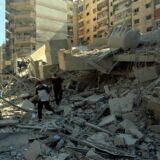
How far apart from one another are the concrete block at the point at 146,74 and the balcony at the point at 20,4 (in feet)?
199

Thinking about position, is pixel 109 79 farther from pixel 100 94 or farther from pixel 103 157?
pixel 103 157

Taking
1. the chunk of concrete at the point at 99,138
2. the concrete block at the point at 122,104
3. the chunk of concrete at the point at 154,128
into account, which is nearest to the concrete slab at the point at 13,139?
the chunk of concrete at the point at 99,138

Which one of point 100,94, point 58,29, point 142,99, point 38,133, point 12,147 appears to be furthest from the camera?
point 58,29

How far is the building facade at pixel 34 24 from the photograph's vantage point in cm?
7119

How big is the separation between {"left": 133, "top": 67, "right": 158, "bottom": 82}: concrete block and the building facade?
179ft

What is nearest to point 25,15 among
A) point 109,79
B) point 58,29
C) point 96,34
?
point 58,29

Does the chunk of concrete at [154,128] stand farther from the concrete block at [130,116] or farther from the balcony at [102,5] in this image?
the balcony at [102,5]

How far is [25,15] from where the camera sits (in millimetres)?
74438

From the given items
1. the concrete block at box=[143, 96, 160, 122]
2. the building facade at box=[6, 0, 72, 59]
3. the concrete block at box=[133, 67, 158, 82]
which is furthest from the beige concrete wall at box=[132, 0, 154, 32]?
the concrete block at box=[143, 96, 160, 122]

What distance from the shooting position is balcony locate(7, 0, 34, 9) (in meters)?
74.3

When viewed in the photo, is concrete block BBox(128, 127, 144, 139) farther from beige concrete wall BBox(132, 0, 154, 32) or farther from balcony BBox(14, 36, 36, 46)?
balcony BBox(14, 36, 36, 46)

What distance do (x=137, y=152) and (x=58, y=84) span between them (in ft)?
25.0

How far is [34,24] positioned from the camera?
7256 centimetres

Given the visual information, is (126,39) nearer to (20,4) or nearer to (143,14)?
(143,14)
